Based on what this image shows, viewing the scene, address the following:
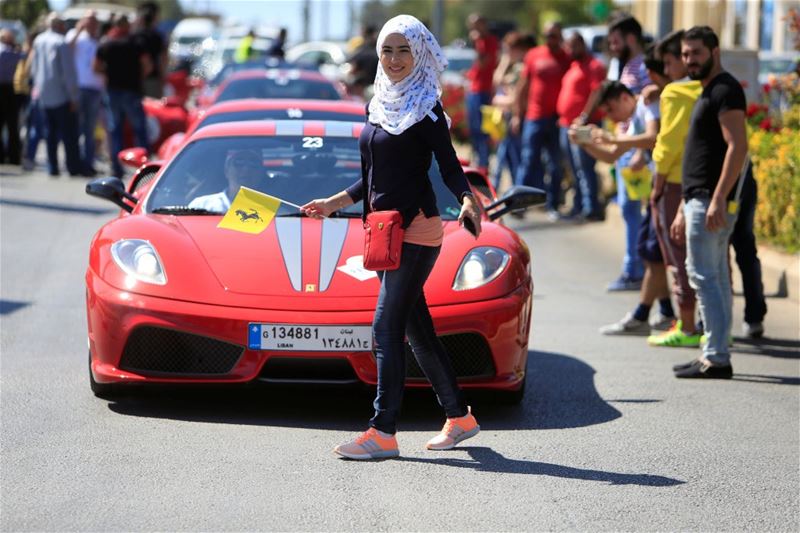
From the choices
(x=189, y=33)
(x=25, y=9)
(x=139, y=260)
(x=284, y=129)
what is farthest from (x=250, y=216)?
(x=25, y=9)

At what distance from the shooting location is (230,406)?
7066 millimetres

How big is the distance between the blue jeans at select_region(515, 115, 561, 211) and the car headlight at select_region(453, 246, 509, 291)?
8792 millimetres

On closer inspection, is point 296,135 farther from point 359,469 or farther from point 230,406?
point 359,469

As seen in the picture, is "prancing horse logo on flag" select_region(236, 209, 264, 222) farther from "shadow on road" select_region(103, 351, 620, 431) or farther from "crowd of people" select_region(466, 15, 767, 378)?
"crowd of people" select_region(466, 15, 767, 378)

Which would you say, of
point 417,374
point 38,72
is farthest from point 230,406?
point 38,72

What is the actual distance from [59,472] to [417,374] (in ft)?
5.78

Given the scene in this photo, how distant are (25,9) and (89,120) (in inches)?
1414

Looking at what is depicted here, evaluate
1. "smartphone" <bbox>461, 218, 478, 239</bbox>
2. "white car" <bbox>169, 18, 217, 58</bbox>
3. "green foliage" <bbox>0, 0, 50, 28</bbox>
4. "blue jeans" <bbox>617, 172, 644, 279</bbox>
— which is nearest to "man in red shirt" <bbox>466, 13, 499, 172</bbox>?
"blue jeans" <bbox>617, 172, 644, 279</bbox>

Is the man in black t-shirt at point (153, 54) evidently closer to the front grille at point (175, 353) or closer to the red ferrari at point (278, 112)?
the red ferrari at point (278, 112)

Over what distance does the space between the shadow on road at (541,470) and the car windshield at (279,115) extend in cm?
375

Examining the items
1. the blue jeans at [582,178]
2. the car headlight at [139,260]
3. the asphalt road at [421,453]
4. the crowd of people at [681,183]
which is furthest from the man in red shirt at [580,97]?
the car headlight at [139,260]

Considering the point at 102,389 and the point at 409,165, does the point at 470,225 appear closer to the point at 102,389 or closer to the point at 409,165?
the point at 409,165

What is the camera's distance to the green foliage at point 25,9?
176 ft

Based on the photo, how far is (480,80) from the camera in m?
19.2
